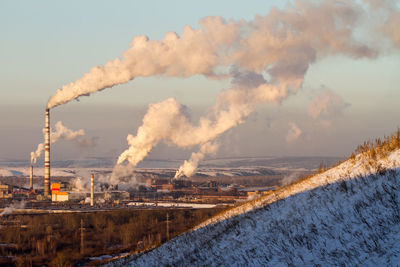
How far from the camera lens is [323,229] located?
20.2 metres

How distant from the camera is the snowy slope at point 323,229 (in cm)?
1745

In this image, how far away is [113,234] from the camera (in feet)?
297

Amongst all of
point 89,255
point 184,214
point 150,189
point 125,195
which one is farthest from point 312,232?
point 150,189

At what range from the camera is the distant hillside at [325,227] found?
1750 cm

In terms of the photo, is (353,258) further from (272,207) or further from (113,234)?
(113,234)

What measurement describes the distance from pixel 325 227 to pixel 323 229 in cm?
13

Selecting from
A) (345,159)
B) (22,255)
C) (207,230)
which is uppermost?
(345,159)

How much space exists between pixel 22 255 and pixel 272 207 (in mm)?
48872

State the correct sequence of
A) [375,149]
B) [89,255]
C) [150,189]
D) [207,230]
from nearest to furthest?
[375,149] → [207,230] → [89,255] → [150,189]

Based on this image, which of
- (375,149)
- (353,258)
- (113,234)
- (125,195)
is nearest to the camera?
(353,258)

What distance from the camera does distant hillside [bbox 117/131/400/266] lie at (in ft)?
57.4

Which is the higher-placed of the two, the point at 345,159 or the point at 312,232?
the point at 345,159

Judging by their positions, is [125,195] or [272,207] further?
[125,195]

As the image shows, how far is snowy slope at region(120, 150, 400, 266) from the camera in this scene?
17453 millimetres
